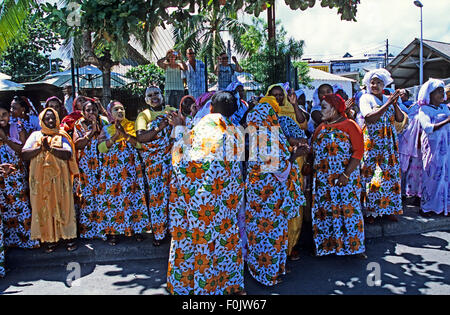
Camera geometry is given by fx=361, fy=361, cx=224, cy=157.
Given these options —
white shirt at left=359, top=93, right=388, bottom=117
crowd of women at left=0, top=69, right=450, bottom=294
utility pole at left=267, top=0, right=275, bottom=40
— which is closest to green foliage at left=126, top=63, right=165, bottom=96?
utility pole at left=267, top=0, right=275, bottom=40

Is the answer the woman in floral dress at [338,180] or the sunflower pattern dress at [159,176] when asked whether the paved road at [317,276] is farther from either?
the sunflower pattern dress at [159,176]

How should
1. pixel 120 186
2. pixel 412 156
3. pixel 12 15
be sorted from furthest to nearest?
pixel 12 15 < pixel 412 156 < pixel 120 186

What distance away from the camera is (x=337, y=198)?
4.05 m

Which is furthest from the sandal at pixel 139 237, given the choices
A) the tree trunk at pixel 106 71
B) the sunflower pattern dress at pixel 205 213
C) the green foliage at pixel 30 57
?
the green foliage at pixel 30 57

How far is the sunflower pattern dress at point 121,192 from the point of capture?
14.9 ft

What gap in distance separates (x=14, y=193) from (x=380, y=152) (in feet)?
15.2

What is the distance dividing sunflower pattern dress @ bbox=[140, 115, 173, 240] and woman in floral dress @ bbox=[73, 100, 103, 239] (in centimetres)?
68

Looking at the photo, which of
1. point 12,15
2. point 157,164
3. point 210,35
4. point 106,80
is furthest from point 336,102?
point 210,35

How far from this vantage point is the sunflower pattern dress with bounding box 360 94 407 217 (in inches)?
186

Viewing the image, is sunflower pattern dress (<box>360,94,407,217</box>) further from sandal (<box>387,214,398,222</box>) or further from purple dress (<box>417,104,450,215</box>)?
purple dress (<box>417,104,450,215</box>)

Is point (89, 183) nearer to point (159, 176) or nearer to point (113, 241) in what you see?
point (113, 241)

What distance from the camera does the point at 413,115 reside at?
5.79m

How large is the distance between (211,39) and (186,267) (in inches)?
666

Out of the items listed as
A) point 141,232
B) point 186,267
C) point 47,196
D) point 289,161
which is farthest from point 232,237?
point 47,196
